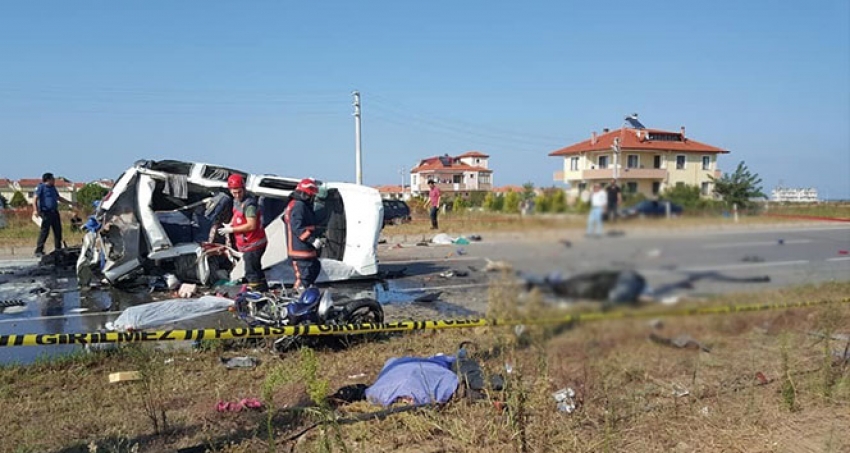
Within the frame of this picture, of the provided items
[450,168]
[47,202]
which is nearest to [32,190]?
[47,202]

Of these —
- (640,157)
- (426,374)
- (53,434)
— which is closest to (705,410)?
(426,374)

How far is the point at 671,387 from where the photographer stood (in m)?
4.03

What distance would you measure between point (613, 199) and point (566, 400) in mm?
2926

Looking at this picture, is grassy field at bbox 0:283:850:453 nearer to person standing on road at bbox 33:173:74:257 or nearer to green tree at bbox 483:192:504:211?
green tree at bbox 483:192:504:211

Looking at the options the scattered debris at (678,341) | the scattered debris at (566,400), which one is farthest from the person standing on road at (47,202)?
the scattered debris at (678,341)

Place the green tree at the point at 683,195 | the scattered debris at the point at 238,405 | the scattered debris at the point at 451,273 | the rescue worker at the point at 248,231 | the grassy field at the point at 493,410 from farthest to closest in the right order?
the scattered debris at the point at 451,273 → the rescue worker at the point at 248,231 → the scattered debris at the point at 238,405 → the grassy field at the point at 493,410 → the green tree at the point at 683,195

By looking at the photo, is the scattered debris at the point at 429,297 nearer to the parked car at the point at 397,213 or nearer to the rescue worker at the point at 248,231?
the rescue worker at the point at 248,231

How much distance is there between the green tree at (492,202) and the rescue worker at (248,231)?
5643 mm

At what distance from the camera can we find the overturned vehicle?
8078mm

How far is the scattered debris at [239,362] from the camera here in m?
4.72

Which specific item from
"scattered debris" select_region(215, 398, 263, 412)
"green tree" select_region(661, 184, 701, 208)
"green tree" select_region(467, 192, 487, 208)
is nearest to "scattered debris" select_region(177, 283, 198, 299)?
"scattered debris" select_region(215, 398, 263, 412)

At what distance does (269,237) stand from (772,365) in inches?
286

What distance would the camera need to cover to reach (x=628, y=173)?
1268 millimetres

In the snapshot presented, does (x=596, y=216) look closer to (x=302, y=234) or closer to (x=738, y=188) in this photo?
(x=738, y=188)
